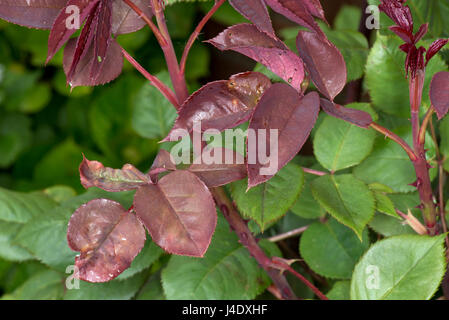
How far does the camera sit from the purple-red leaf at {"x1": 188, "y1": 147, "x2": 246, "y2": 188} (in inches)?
15.8

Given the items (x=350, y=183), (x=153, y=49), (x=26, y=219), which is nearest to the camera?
(x=350, y=183)

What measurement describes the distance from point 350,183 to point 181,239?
182 millimetres

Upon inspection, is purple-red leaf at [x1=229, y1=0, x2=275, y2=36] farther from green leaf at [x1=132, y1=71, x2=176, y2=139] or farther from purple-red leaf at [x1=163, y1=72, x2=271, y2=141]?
green leaf at [x1=132, y1=71, x2=176, y2=139]

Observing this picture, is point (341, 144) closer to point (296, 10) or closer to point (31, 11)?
point (296, 10)

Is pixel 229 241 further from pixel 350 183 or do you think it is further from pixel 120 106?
pixel 120 106

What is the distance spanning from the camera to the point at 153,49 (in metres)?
1.33

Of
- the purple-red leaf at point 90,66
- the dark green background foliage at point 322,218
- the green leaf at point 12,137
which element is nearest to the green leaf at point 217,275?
the dark green background foliage at point 322,218

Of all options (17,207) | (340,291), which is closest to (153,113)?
(17,207)

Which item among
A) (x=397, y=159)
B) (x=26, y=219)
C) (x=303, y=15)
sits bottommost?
(x=26, y=219)

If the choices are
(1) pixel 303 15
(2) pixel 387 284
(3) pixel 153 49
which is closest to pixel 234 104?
(1) pixel 303 15

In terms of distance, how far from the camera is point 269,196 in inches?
17.5

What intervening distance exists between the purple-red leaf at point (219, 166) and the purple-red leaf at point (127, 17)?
12cm

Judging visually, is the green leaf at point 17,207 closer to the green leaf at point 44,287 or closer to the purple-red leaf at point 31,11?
the green leaf at point 44,287

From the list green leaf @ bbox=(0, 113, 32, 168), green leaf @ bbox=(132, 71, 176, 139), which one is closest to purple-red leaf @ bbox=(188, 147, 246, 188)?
green leaf @ bbox=(132, 71, 176, 139)
